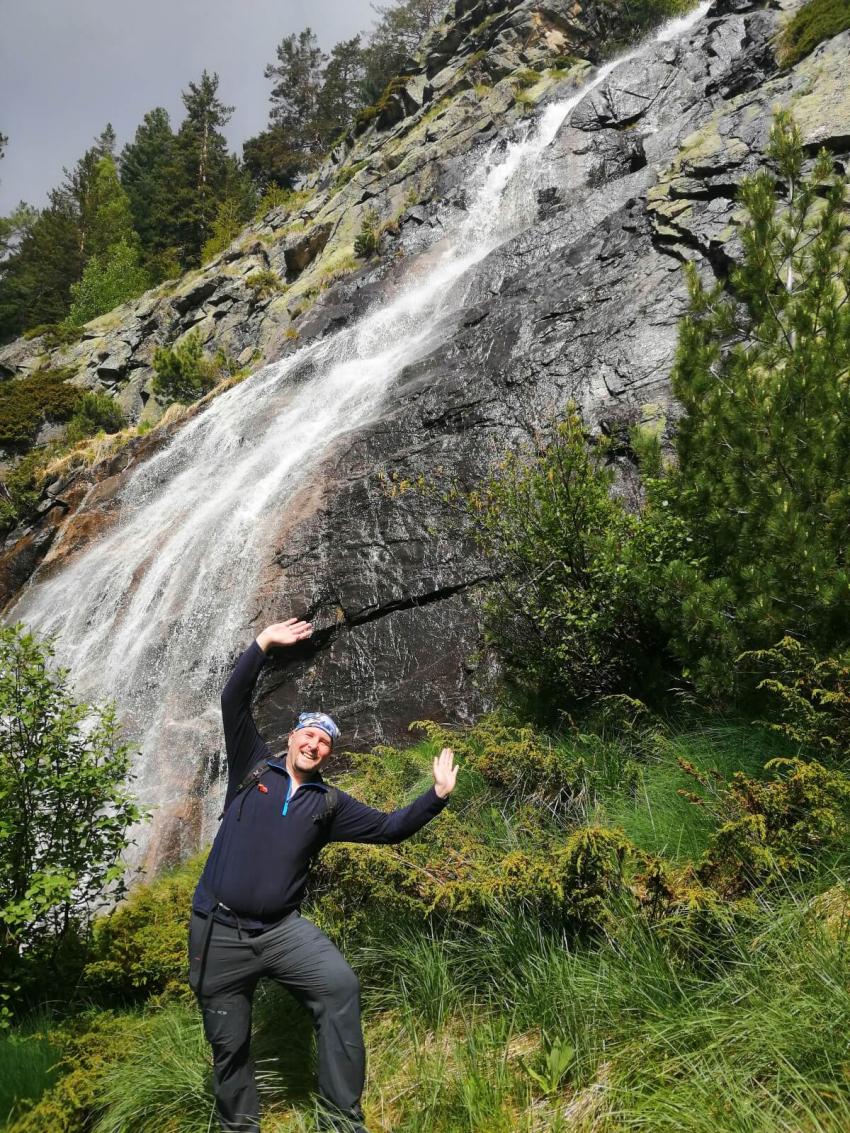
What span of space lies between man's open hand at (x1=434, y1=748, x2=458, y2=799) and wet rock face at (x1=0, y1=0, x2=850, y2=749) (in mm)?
4445

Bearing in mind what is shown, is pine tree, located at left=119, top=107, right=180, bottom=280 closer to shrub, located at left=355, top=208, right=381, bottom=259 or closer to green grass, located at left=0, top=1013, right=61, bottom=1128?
shrub, located at left=355, top=208, right=381, bottom=259

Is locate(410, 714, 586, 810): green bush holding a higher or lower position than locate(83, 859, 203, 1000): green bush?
lower

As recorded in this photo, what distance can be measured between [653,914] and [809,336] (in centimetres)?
406

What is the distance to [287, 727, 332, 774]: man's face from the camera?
355cm

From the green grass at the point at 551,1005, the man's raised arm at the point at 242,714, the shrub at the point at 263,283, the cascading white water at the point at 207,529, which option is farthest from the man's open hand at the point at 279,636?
the shrub at the point at 263,283

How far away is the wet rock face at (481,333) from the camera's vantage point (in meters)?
9.46

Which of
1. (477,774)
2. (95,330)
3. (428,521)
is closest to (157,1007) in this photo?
(477,774)

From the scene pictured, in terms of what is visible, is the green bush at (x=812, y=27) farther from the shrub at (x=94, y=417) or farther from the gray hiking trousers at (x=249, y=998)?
the shrub at (x=94, y=417)

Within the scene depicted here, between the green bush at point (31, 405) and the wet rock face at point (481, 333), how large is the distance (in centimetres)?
668

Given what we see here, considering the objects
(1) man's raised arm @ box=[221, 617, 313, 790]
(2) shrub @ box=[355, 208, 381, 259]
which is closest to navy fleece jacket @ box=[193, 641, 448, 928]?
(1) man's raised arm @ box=[221, 617, 313, 790]

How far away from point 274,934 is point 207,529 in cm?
1063

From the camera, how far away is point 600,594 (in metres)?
6.28

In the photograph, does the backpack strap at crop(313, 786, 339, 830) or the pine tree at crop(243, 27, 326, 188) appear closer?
the backpack strap at crop(313, 786, 339, 830)

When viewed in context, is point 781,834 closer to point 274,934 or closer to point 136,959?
point 274,934
